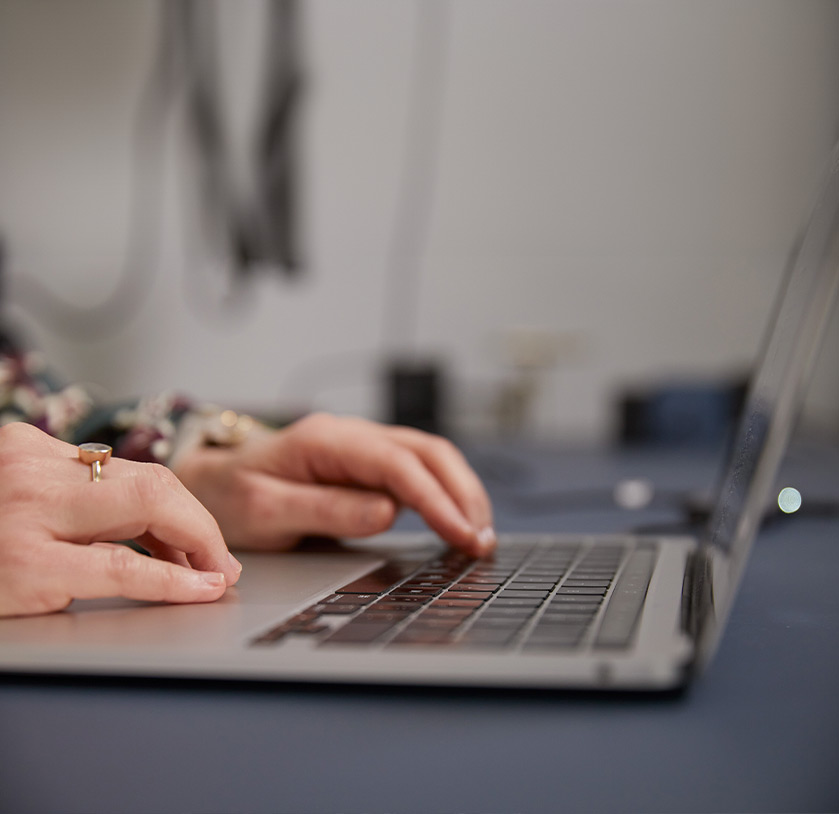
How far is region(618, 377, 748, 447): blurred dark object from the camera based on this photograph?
1.28 m

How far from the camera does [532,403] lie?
1.55 metres

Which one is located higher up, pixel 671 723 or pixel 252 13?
pixel 252 13

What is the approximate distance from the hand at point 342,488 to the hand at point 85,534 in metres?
0.16

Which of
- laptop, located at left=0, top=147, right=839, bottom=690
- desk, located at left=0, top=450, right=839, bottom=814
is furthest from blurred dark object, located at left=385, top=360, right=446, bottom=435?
desk, located at left=0, top=450, right=839, bottom=814

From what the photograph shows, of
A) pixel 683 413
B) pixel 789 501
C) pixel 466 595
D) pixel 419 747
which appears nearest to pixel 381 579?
pixel 466 595

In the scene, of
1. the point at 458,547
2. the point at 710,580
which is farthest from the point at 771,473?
the point at 458,547

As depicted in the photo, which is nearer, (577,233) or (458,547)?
(458,547)

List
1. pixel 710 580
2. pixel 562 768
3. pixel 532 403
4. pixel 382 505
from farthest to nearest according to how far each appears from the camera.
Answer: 1. pixel 532 403
2. pixel 382 505
3. pixel 710 580
4. pixel 562 768

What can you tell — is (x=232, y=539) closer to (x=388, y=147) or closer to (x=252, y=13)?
(x=388, y=147)

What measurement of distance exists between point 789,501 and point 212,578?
0.55m

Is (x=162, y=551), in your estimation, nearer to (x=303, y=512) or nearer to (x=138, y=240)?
(x=303, y=512)

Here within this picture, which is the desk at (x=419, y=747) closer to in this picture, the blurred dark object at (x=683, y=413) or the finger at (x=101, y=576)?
the finger at (x=101, y=576)

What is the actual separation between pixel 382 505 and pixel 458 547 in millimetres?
50

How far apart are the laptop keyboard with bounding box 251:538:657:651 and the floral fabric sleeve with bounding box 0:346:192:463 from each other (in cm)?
19
